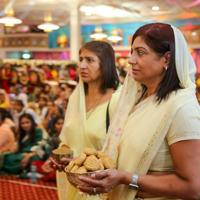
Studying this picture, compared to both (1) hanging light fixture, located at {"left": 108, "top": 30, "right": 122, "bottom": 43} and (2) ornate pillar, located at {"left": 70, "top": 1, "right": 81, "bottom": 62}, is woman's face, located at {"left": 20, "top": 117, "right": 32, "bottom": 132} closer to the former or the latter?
(2) ornate pillar, located at {"left": 70, "top": 1, "right": 81, "bottom": 62}

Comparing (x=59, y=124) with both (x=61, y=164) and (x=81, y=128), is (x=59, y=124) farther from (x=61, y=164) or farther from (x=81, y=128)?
(x=61, y=164)

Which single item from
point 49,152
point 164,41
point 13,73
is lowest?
point 49,152

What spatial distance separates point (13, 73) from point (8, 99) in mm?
828

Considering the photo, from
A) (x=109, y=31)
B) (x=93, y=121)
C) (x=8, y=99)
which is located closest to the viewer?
(x=93, y=121)

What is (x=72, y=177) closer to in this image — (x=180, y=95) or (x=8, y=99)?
(x=180, y=95)

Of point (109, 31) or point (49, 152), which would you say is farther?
point (109, 31)

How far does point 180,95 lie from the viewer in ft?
4.21

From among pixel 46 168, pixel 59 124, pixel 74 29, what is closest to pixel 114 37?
pixel 74 29

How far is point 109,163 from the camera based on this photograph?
1.34 m

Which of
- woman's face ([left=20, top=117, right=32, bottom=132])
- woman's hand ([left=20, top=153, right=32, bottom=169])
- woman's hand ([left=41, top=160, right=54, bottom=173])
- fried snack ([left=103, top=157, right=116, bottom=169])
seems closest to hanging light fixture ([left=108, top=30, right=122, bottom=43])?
woman's face ([left=20, top=117, right=32, bottom=132])

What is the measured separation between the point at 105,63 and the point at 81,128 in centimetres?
44

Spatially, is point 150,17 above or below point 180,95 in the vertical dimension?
above

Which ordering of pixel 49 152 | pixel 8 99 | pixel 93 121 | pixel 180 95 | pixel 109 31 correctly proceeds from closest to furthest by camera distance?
pixel 180 95
pixel 93 121
pixel 49 152
pixel 8 99
pixel 109 31

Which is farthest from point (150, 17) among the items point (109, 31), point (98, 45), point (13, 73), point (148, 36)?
point (148, 36)
